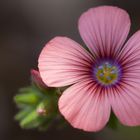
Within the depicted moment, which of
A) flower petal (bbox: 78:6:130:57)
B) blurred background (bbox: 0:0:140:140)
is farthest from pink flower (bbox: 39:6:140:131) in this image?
blurred background (bbox: 0:0:140:140)

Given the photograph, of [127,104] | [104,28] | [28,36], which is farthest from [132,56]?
[28,36]

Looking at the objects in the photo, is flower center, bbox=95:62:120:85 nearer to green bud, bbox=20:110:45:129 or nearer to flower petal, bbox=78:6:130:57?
flower petal, bbox=78:6:130:57

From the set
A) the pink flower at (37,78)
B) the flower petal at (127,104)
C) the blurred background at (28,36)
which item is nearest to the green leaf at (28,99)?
the pink flower at (37,78)

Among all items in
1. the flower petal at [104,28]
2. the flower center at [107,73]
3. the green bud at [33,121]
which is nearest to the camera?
the flower petal at [104,28]

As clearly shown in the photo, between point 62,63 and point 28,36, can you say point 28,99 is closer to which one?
point 62,63

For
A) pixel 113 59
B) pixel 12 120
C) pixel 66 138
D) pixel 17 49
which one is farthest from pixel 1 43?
pixel 113 59

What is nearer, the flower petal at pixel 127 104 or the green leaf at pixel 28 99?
the flower petal at pixel 127 104

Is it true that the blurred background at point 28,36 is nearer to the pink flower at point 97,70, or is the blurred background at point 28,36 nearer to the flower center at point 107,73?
the flower center at point 107,73

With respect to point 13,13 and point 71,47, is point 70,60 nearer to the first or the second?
point 71,47
